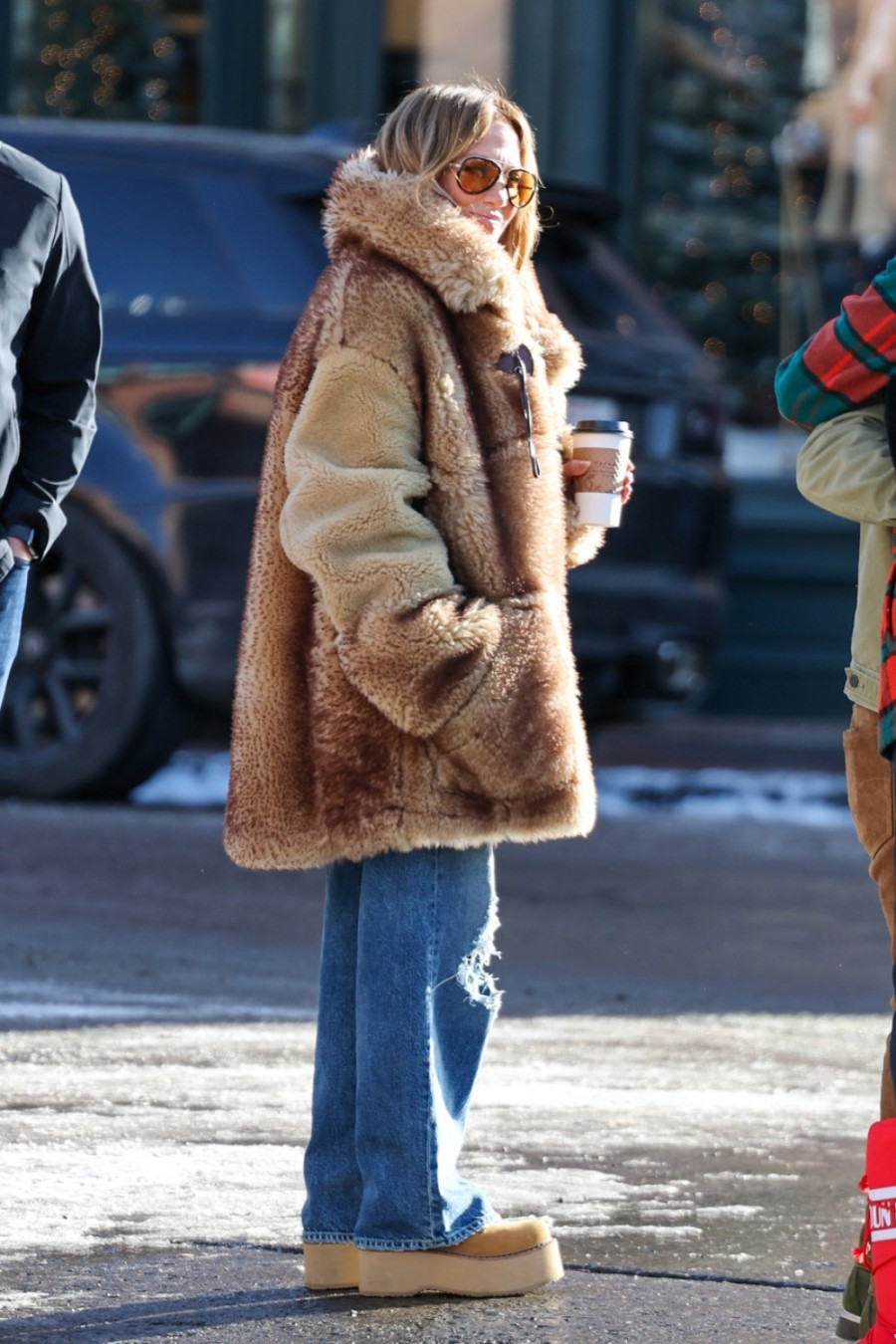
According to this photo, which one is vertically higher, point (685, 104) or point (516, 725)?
point (685, 104)

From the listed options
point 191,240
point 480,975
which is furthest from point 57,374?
point 191,240

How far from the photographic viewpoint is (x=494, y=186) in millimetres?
3342

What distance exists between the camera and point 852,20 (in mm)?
11008

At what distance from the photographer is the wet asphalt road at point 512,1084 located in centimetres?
336

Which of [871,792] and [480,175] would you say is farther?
[480,175]

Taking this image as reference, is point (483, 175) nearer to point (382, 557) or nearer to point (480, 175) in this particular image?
point (480, 175)

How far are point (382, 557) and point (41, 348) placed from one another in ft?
2.91

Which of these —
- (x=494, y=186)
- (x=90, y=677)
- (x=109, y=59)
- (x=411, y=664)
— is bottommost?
(x=90, y=677)

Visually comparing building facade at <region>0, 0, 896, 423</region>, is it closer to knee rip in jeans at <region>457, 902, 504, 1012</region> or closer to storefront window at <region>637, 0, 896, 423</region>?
storefront window at <region>637, 0, 896, 423</region>

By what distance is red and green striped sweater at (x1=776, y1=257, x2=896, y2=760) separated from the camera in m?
2.95

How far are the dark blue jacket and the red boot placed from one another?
1634mm

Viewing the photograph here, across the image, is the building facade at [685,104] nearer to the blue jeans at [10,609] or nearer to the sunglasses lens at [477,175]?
the blue jeans at [10,609]

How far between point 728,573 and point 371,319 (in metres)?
7.58

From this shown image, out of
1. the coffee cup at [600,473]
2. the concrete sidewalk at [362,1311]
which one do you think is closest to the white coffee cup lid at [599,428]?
the coffee cup at [600,473]
